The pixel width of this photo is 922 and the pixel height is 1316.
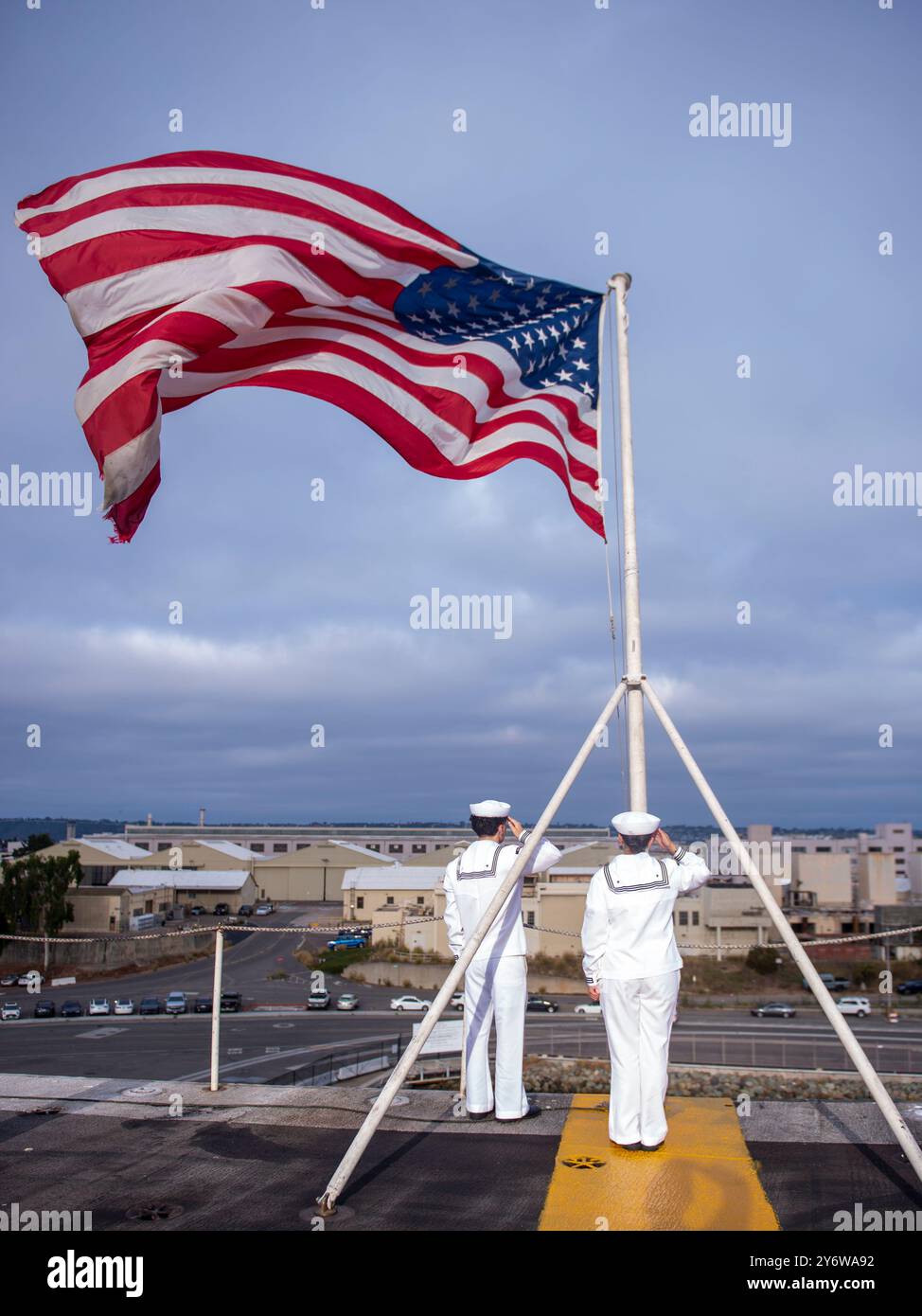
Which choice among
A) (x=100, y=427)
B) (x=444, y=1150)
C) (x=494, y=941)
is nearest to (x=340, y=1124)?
(x=444, y=1150)

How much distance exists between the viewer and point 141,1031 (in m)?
34.9

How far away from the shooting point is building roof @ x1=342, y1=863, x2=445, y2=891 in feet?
194

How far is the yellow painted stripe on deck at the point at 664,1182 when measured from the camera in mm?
5121

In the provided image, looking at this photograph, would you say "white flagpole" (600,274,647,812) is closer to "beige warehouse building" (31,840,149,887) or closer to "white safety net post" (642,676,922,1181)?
"white safety net post" (642,676,922,1181)

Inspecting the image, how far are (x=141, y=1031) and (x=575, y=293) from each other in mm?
33464

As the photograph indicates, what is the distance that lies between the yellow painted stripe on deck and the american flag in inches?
173

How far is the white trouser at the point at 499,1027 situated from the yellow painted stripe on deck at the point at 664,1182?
1.62ft

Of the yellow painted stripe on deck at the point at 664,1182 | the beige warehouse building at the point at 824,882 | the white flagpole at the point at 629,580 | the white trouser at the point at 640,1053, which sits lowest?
the beige warehouse building at the point at 824,882

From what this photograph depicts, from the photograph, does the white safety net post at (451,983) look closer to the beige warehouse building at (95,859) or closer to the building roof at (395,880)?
the building roof at (395,880)

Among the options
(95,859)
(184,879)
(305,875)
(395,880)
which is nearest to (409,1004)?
(395,880)

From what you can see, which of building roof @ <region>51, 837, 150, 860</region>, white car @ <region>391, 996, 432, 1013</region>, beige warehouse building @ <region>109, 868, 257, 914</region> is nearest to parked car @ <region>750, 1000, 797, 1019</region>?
white car @ <region>391, 996, 432, 1013</region>

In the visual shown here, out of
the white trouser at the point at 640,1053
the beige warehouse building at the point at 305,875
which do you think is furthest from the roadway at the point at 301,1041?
the beige warehouse building at the point at 305,875
